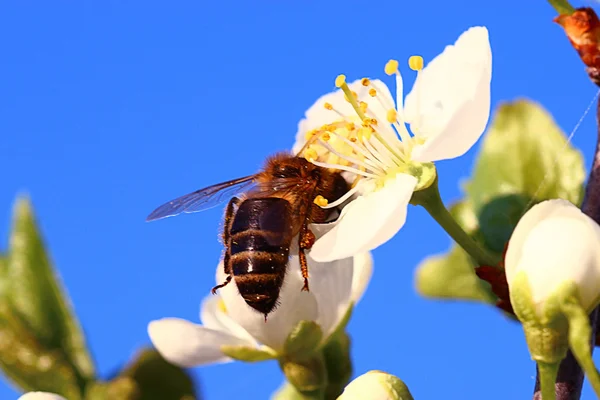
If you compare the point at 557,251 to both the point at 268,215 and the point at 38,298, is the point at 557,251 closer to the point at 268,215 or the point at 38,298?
the point at 268,215

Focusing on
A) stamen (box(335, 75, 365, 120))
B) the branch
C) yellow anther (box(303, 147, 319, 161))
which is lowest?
the branch

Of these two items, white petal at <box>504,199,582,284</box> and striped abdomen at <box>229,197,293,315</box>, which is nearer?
white petal at <box>504,199,582,284</box>

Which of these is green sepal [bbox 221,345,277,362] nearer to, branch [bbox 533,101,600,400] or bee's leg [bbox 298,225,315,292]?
bee's leg [bbox 298,225,315,292]

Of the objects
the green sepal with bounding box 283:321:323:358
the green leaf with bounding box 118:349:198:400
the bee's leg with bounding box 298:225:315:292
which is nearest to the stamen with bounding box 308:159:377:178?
the bee's leg with bounding box 298:225:315:292

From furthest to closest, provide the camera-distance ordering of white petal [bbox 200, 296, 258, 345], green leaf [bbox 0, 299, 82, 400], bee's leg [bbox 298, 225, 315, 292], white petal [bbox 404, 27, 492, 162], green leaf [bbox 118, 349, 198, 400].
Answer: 1. green leaf [bbox 118, 349, 198, 400]
2. green leaf [bbox 0, 299, 82, 400]
3. white petal [bbox 200, 296, 258, 345]
4. bee's leg [bbox 298, 225, 315, 292]
5. white petal [bbox 404, 27, 492, 162]

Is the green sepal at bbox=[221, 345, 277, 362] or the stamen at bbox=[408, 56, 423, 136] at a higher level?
the stamen at bbox=[408, 56, 423, 136]

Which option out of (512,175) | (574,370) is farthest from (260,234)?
(512,175)

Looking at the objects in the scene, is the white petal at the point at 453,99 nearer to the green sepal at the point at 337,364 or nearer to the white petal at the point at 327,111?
the white petal at the point at 327,111

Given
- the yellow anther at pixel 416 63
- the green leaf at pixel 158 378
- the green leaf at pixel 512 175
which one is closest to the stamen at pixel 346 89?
the yellow anther at pixel 416 63
